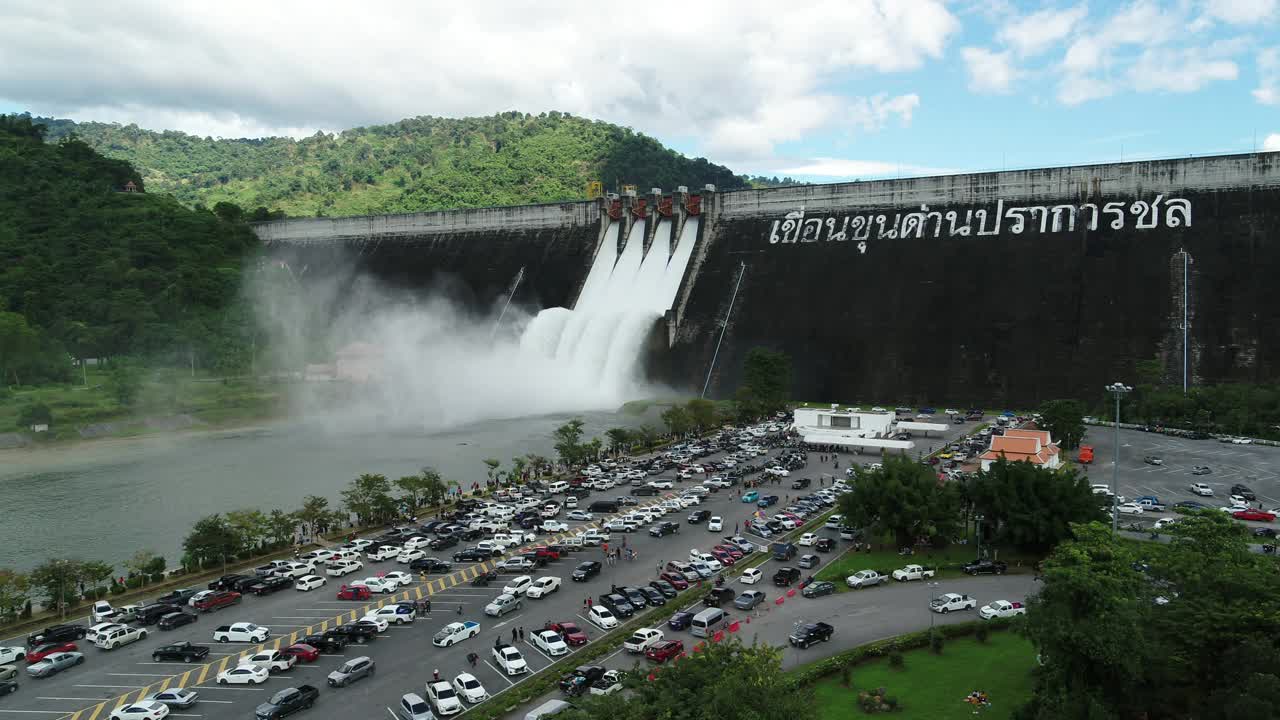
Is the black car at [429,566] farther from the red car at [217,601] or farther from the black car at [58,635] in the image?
the black car at [58,635]

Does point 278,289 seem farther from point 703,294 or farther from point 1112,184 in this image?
point 1112,184

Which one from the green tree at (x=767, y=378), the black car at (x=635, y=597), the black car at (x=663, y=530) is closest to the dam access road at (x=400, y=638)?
the black car at (x=635, y=597)

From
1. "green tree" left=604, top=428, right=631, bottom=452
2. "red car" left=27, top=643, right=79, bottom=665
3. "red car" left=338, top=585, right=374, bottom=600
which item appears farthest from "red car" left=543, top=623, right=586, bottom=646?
"green tree" left=604, top=428, right=631, bottom=452

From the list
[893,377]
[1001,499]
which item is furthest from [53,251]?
[1001,499]

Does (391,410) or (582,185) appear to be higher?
(582,185)

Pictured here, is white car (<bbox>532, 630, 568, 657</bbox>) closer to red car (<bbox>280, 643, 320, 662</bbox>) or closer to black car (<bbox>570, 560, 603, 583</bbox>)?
black car (<bbox>570, 560, 603, 583</bbox>)

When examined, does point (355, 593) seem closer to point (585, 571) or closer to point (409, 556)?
point (409, 556)

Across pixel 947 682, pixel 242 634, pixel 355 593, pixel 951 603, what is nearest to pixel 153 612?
pixel 242 634
